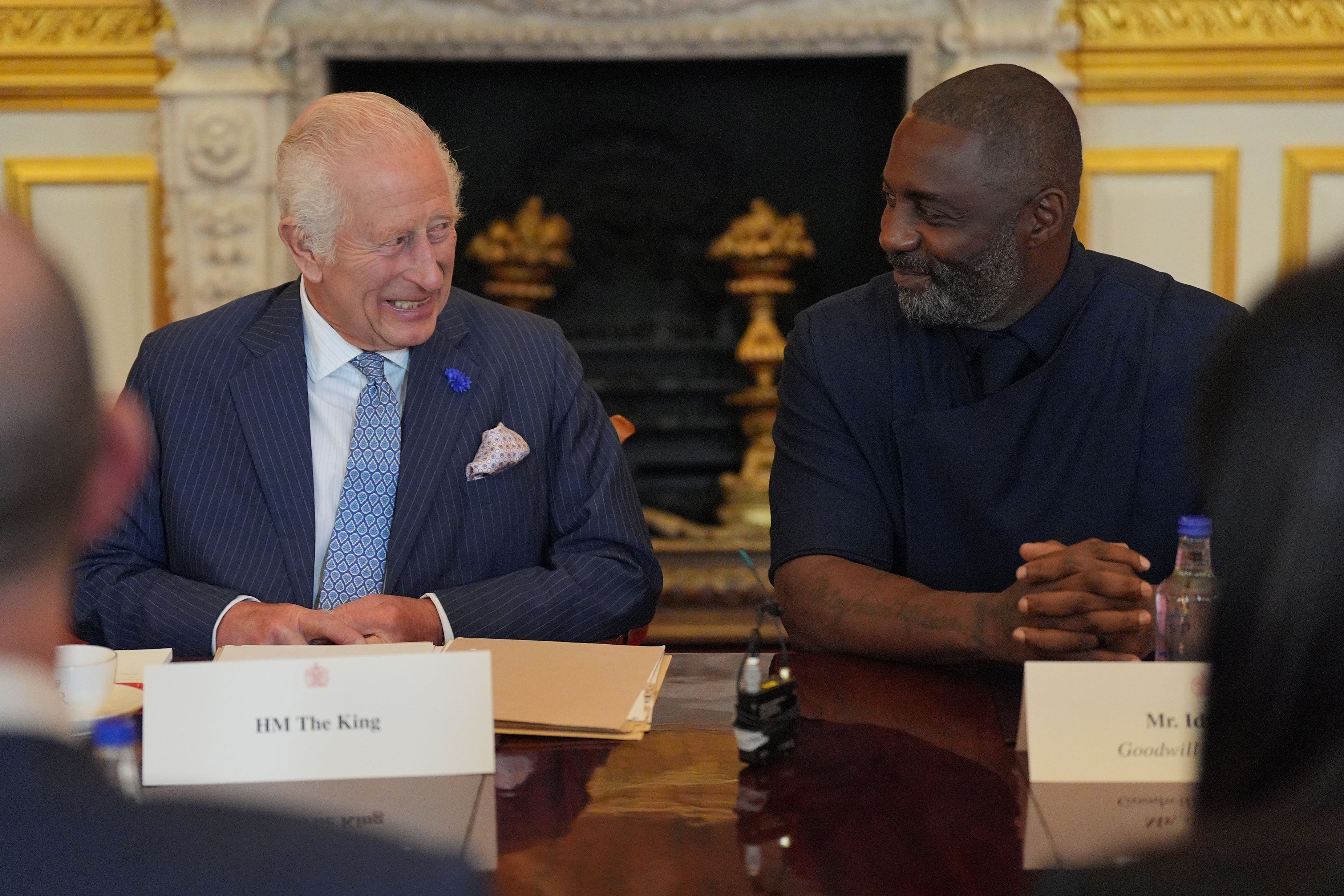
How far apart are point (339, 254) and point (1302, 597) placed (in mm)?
1558

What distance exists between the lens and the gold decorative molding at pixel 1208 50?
376 cm

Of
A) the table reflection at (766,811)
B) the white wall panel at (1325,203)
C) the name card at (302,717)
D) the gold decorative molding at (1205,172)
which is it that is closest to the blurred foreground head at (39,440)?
the table reflection at (766,811)

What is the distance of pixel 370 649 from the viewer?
A: 1.33 meters

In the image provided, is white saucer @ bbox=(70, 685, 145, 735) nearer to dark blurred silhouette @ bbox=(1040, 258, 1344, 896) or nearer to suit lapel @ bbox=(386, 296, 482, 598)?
suit lapel @ bbox=(386, 296, 482, 598)

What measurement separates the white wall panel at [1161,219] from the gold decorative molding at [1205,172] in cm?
1

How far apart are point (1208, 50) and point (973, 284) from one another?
91.2 inches

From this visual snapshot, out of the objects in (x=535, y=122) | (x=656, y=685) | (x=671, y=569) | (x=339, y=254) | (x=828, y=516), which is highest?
(x=535, y=122)

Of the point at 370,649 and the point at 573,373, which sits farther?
the point at 573,373

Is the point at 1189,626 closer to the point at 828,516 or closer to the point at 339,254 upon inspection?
the point at 828,516

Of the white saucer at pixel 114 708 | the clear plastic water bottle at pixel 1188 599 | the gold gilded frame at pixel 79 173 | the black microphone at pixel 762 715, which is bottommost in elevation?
the white saucer at pixel 114 708

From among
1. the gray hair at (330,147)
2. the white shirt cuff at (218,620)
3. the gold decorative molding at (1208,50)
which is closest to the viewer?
the white shirt cuff at (218,620)

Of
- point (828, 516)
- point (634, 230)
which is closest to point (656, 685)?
point (828, 516)

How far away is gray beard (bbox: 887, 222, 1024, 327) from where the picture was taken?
190cm

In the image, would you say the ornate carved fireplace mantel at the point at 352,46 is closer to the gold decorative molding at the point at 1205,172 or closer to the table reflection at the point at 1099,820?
the gold decorative molding at the point at 1205,172
